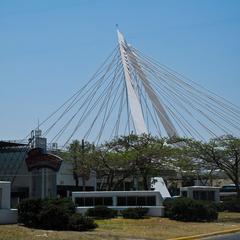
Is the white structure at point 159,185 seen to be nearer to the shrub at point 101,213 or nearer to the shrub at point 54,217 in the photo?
the shrub at point 101,213

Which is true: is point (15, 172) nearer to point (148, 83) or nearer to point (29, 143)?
point (29, 143)

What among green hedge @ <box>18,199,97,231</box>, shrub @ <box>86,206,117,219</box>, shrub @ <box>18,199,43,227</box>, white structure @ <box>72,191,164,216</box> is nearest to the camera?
green hedge @ <box>18,199,97,231</box>

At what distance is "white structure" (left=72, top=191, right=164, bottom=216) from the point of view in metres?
42.6

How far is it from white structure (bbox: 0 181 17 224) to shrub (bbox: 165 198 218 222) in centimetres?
1179

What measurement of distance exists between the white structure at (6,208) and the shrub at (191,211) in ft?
38.7

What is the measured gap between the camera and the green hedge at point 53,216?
27.2 meters

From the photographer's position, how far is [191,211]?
3678cm

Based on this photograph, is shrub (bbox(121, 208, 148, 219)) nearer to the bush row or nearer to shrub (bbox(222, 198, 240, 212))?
the bush row

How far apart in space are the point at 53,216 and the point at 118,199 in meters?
16.3

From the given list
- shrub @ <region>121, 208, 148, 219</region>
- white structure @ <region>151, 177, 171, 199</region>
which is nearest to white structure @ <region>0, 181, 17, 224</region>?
shrub @ <region>121, 208, 148, 219</region>

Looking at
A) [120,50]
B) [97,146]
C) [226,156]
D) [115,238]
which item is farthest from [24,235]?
[120,50]

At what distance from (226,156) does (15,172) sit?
31395 millimetres

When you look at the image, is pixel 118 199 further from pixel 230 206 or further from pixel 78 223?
pixel 78 223

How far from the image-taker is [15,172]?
231ft
